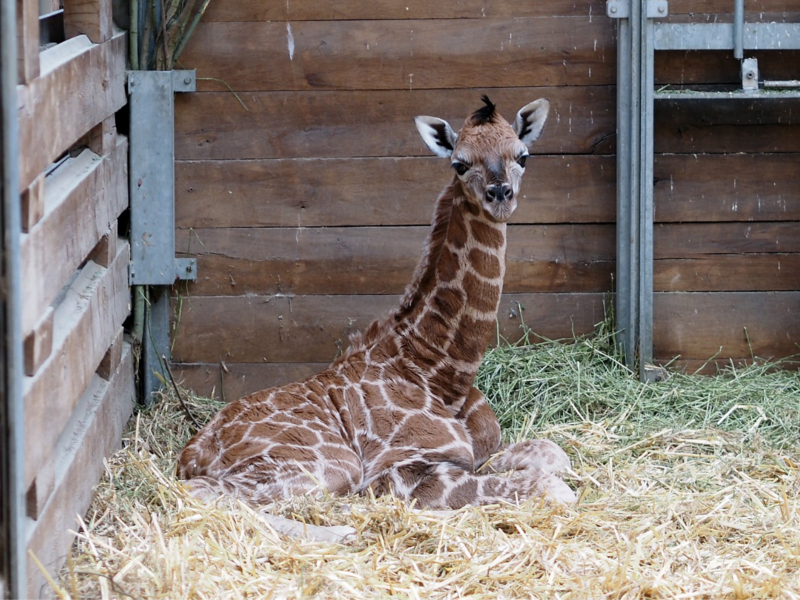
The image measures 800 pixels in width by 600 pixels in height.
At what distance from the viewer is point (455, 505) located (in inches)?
175

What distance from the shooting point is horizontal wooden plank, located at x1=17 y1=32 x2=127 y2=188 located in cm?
322

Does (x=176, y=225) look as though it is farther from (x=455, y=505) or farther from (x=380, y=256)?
(x=455, y=505)

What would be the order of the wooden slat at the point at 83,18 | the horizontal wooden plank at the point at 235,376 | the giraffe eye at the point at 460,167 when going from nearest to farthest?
the wooden slat at the point at 83,18
the giraffe eye at the point at 460,167
the horizontal wooden plank at the point at 235,376

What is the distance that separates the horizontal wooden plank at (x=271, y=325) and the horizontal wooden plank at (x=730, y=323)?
955 millimetres

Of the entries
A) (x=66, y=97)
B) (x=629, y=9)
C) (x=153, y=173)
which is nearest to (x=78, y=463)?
(x=66, y=97)

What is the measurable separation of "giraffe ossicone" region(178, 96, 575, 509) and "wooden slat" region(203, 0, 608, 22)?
0.94 m

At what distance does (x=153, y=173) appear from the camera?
570cm

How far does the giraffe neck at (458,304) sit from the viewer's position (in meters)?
5.02

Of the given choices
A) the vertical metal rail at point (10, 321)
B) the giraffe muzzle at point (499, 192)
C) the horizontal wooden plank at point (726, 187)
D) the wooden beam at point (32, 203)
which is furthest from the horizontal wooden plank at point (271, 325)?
the vertical metal rail at point (10, 321)

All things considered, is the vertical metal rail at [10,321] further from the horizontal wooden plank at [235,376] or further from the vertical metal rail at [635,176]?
the vertical metal rail at [635,176]

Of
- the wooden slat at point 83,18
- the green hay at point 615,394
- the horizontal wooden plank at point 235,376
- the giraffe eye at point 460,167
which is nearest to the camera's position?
the wooden slat at point 83,18

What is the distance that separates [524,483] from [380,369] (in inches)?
37.9

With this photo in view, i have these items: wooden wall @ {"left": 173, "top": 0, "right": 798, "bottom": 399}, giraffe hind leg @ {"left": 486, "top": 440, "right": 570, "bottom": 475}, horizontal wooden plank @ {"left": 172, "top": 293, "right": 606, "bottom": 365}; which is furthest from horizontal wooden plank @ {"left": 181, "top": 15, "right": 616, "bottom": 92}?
giraffe hind leg @ {"left": 486, "top": 440, "right": 570, "bottom": 475}

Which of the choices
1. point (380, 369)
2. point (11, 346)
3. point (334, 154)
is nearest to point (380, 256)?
point (334, 154)
